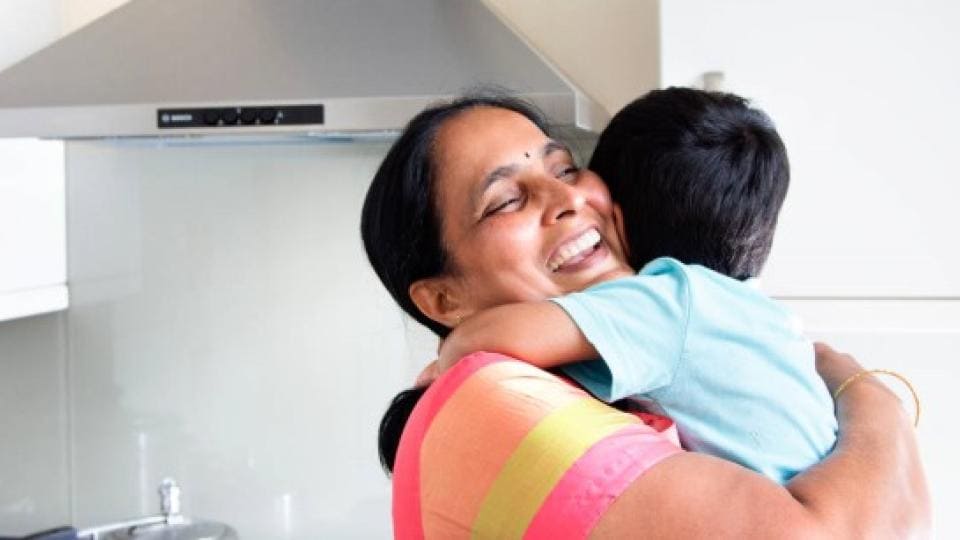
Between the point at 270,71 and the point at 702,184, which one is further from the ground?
the point at 270,71

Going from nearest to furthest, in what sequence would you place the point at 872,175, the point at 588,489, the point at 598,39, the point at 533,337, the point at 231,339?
1. the point at 588,489
2. the point at 533,337
3. the point at 872,175
4. the point at 598,39
5. the point at 231,339

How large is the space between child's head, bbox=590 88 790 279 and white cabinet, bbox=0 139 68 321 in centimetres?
130

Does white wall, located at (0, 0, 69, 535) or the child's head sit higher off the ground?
the child's head

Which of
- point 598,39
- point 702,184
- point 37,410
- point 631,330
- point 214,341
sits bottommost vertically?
point 37,410

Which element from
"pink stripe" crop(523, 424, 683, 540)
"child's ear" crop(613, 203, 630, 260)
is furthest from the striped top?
"child's ear" crop(613, 203, 630, 260)

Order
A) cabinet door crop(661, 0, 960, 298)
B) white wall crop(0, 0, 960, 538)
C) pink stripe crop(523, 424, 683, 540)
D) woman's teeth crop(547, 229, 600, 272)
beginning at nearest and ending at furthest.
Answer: pink stripe crop(523, 424, 683, 540)
woman's teeth crop(547, 229, 600, 272)
cabinet door crop(661, 0, 960, 298)
white wall crop(0, 0, 960, 538)

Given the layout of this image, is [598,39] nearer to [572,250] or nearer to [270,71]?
[270,71]

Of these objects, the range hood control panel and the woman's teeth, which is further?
the range hood control panel

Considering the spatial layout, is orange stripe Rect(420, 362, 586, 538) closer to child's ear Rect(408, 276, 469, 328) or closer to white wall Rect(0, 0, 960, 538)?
child's ear Rect(408, 276, 469, 328)

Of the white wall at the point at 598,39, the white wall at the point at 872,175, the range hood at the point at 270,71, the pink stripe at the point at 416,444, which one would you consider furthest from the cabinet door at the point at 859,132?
the pink stripe at the point at 416,444

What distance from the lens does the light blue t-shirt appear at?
83cm

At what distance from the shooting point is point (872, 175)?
5.15 ft

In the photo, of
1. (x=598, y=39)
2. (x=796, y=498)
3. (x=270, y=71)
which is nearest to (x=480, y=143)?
(x=796, y=498)

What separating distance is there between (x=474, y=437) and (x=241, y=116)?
110 cm
